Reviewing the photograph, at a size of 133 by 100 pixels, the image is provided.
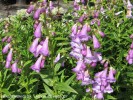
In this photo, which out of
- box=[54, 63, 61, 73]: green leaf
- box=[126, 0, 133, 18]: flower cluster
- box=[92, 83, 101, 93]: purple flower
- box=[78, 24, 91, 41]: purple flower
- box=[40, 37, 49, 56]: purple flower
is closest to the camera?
box=[78, 24, 91, 41]: purple flower

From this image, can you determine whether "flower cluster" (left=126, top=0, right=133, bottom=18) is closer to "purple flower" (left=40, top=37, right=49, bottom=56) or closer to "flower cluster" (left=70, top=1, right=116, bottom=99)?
"flower cluster" (left=70, top=1, right=116, bottom=99)

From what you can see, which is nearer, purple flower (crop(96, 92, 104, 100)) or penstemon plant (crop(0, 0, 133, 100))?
penstemon plant (crop(0, 0, 133, 100))

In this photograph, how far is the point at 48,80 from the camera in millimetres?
3879

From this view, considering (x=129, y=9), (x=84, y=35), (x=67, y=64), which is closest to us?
(x=84, y=35)

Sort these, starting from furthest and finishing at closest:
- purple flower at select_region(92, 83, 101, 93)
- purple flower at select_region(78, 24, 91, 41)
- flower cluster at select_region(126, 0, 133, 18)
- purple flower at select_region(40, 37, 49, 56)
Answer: flower cluster at select_region(126, 0, 133, 18) → purple flower at select_region(92, 83, 101, 93) → purple flower at select_region(40, 37, 49, 56) → purple flower at select_region(78, 24, 91, 41)

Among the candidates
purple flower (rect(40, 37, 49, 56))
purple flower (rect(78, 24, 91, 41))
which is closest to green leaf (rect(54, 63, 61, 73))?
purple flower (rect(40, 37, 49, 56))

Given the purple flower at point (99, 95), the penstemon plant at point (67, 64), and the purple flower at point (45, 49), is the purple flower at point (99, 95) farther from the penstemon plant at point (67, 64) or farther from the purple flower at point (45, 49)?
the purple flower at point (45, 49)

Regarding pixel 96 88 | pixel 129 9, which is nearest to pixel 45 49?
pixel 96 88

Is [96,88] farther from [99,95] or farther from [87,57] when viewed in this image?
[87,57]

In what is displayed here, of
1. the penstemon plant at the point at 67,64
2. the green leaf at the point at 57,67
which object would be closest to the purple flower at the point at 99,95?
the penstemon plant at the point at 67,64

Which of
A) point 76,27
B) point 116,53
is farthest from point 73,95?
point 116,53

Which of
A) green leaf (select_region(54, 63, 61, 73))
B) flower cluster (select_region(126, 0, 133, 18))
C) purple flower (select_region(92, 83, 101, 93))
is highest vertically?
flower cluster (select_region(126, 0, 133, 18))

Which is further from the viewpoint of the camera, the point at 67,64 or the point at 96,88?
the point at 67,64

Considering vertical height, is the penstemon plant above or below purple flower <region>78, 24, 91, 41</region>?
below
